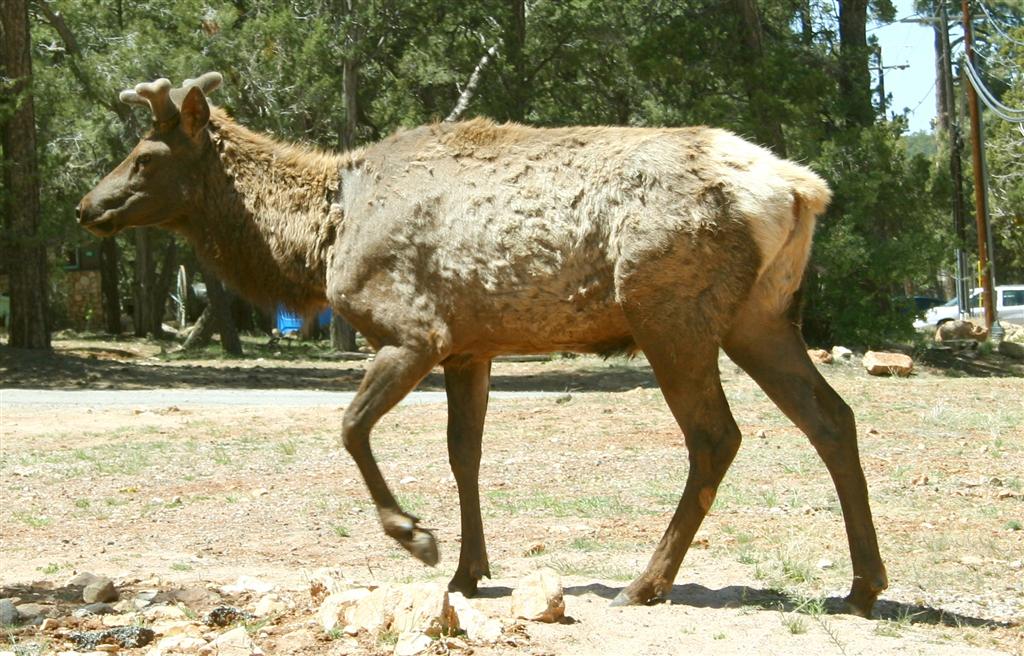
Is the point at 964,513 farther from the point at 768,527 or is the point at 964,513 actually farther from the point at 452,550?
the point at 452,550

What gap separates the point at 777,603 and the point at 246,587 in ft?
8.92

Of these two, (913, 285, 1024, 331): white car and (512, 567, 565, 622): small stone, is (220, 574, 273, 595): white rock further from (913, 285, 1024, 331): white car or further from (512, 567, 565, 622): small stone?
(913, 285, 1024, 331): white car

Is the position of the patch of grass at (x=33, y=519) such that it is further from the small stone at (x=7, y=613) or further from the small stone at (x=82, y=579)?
the small stone at (x=7, y=613)

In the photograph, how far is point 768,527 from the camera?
341 inches

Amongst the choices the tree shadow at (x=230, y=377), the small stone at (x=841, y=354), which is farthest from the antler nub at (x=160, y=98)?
the small stone at (x=841, y=354)

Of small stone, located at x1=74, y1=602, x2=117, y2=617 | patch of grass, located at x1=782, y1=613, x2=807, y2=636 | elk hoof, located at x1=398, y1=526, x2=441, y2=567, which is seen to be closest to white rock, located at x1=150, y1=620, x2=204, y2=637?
small stone, located at x1=74, y1=602, x2=117, y2=617

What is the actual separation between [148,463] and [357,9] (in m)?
16.1

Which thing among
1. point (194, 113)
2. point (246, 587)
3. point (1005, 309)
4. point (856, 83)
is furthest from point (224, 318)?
point (1005, 309)

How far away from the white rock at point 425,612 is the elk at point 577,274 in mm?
821

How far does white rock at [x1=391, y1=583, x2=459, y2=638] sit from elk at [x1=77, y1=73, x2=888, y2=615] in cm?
Answer: 82

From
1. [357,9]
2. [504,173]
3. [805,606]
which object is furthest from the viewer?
[357,9]

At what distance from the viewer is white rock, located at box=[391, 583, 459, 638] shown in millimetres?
5574

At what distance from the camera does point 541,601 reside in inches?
234

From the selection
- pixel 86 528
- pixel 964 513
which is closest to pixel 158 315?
pixel 86 528
